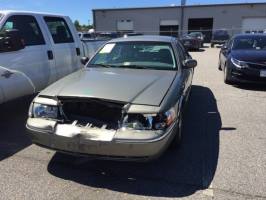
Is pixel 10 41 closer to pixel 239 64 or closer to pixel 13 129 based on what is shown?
pixel 13 129

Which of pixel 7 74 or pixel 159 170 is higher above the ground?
pixel 7 74

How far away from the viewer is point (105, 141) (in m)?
3.37

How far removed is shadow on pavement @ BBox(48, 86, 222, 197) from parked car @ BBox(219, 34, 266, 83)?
403 centimetres

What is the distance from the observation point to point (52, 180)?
143 inches

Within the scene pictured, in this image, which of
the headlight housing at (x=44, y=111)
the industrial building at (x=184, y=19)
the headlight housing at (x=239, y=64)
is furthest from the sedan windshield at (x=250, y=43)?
the industrial building at (x=184, y=19)

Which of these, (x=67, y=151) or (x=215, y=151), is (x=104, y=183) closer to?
(x=67, y=151)

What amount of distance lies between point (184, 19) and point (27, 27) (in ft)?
124

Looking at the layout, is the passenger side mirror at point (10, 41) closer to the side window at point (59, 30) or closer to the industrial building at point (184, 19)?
the side window at point (59, 30)

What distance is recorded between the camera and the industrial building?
39.1m

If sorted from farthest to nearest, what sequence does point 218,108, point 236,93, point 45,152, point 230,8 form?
point 230,8
point 236,93
point 218,108
point 45,152

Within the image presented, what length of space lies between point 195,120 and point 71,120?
9.05 ft

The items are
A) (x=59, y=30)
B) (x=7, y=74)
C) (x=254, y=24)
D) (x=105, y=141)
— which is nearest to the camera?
(x=105, y=141)

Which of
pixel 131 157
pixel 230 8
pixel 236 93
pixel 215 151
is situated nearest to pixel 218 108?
pixel 236 93

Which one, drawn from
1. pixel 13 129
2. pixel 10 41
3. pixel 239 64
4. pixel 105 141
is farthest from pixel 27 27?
pixel 239 64
